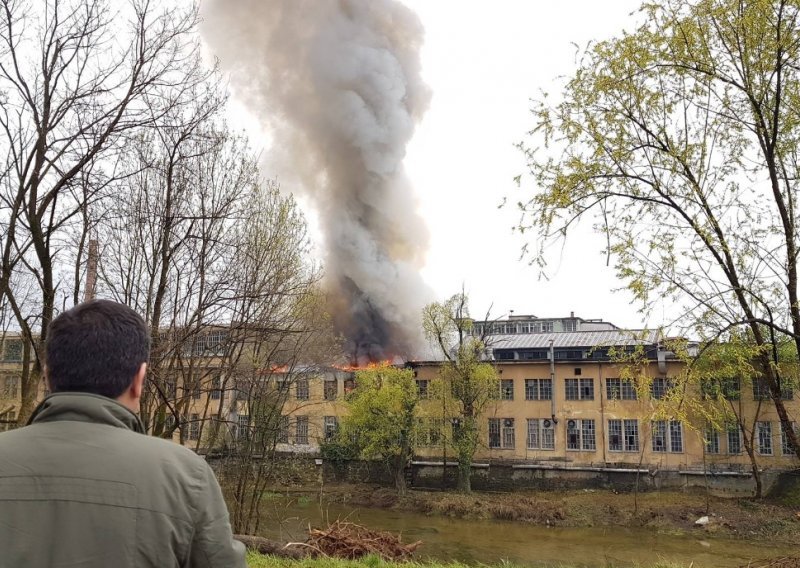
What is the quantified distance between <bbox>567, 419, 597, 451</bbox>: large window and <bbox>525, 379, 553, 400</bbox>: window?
228cm

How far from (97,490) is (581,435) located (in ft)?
132

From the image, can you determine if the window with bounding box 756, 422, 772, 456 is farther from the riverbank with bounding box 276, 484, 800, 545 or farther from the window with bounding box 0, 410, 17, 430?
the window with bounding box 0, 410, 17, 430

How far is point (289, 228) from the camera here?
18188mm

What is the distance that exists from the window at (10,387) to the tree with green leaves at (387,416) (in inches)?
710

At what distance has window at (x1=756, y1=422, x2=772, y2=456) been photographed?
3528 centimetres

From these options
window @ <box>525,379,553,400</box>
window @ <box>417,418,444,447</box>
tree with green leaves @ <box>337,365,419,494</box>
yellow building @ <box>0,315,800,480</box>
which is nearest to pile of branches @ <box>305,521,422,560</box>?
yellow building @ <box>0,315,800,480</box>

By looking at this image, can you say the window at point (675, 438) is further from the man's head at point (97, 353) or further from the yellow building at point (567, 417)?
the man's head at point (97, 353)

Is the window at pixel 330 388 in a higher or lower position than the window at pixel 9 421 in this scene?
higher

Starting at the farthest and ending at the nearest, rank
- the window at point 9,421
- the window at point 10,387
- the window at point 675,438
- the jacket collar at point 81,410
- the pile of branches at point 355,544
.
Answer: the window at point 675,438
the window at point 10,387
the pile of branches at point 355,544
the window at point 9,421
the jacket collar at point 81,410

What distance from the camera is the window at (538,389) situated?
40.9 m

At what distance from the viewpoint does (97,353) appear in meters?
2.13

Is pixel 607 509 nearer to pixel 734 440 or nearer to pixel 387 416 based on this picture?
pixel 734 440

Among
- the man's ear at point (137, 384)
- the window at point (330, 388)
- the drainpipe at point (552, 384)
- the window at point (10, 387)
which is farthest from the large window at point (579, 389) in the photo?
the man's ear at point (137, 384)

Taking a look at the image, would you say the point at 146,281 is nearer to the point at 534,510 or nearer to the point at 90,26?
the point at 90,26
